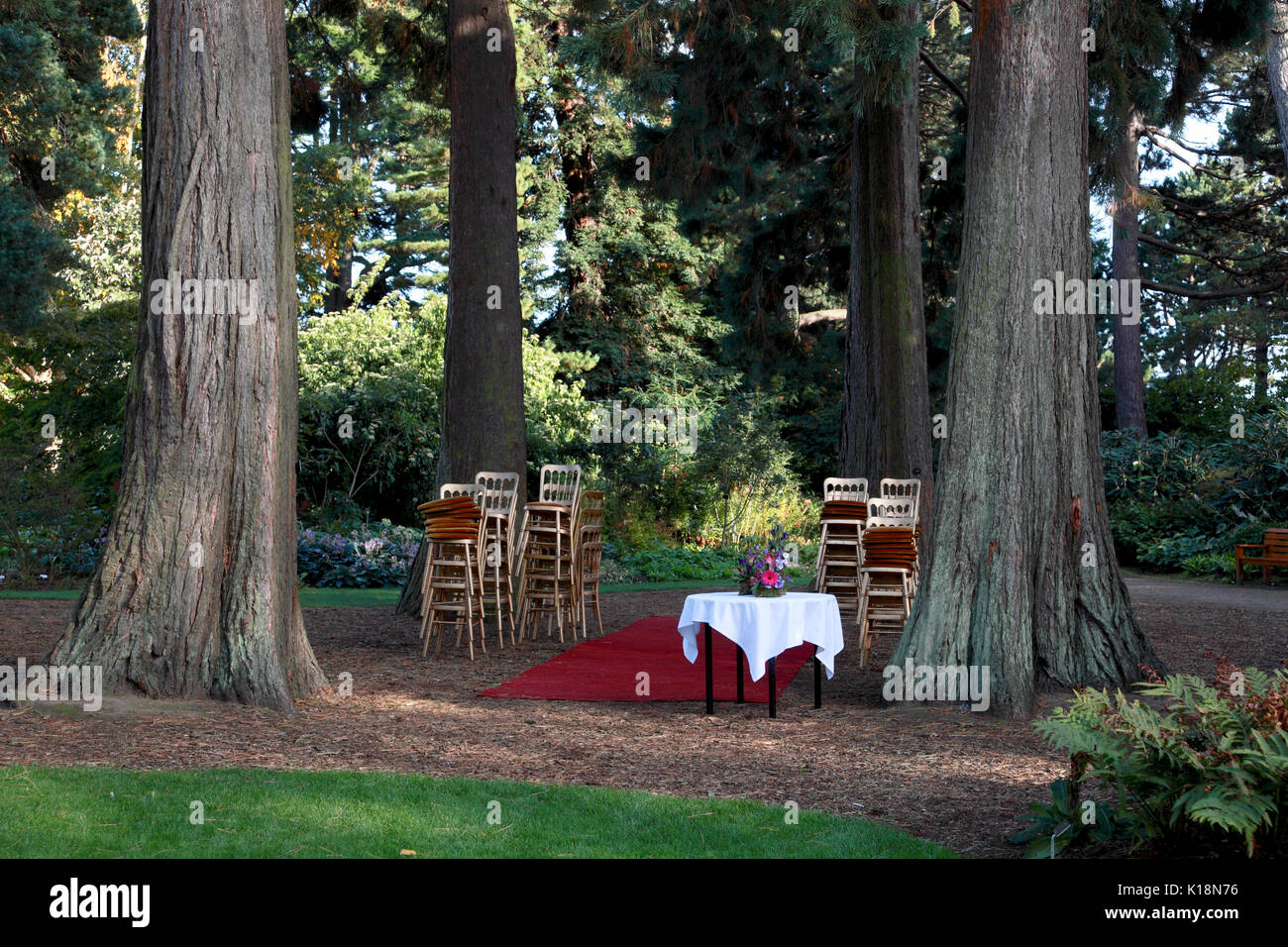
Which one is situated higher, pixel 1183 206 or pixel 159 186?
pixel 1183 206

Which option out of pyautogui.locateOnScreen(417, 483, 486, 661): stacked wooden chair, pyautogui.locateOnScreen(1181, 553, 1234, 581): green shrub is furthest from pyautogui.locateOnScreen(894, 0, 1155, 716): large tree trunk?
pyautogui.locateOnScreen(1181, 553, 1234, 581): green shrub

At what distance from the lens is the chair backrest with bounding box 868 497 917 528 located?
1091 cm

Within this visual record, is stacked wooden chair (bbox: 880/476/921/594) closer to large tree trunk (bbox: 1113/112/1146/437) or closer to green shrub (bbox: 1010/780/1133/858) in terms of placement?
green shrub (bbox: 1010/780/1133/858)

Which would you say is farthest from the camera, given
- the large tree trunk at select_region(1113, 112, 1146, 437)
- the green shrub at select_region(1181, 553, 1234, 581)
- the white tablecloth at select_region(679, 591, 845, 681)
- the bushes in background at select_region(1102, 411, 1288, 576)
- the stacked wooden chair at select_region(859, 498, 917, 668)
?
the large tree trunk at select_region(1113, 112, 1146, 437)

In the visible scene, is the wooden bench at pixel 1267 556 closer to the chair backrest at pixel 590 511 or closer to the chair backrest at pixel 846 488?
the chair backrest at pixel 846 488

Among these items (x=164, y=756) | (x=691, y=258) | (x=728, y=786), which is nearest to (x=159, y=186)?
(x=164, y=756)

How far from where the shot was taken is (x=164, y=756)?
5887 millimetres

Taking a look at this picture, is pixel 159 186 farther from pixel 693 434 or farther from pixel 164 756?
pixel 693 434

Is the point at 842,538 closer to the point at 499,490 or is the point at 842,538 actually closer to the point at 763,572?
the point at 499,490

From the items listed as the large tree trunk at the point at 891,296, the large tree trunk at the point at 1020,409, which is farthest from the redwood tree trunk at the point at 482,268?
the large tree trunk at the point at 1020,409

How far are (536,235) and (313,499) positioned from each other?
9.53 meters

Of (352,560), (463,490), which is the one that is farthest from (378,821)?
(352,560)

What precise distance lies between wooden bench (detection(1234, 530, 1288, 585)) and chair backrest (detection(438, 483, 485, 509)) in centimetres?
1067
